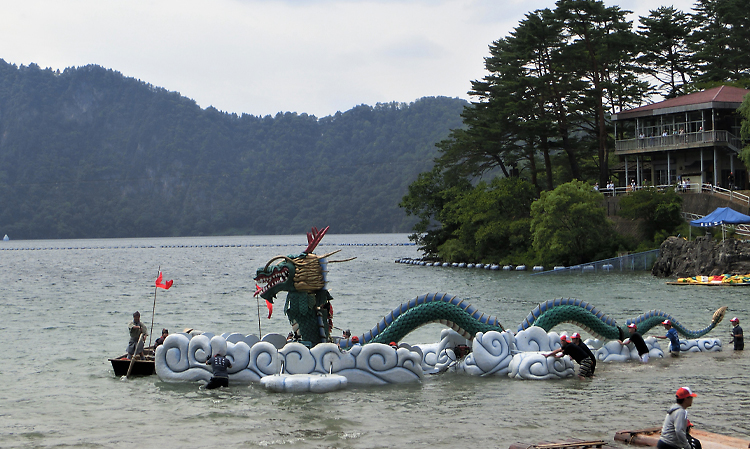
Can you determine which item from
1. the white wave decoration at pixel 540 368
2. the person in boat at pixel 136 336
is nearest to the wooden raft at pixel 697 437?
the white wave decoration at pixel 540 368

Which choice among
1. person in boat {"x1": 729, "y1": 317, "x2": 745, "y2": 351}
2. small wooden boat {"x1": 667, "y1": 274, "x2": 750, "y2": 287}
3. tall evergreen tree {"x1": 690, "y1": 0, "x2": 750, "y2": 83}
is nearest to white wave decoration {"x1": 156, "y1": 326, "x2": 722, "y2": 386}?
person in boat {"x1": 729, "y1": 317, "x2": 745, "y2": 351}

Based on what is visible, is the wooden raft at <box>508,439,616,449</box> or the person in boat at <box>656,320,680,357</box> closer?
the wooden raft at <box>508,439,616,449</box>

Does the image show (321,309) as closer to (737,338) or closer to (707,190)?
(737,338)

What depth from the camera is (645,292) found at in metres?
38.2

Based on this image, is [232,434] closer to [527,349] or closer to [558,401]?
[558,401]

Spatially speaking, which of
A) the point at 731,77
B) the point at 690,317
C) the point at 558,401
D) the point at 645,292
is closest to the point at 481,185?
the point at 731,77

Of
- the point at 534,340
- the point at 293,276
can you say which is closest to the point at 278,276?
the point at 293,276

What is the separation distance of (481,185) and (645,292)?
2819 cm

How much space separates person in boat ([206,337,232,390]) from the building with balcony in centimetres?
4393

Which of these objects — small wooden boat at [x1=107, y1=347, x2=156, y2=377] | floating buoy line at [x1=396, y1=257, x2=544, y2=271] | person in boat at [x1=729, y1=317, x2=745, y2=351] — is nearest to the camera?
small wooden boat at [x1=107, y1=347, x2=156, y2=377]

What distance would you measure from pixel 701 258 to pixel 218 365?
34780 mm

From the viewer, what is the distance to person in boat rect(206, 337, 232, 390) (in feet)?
53.6

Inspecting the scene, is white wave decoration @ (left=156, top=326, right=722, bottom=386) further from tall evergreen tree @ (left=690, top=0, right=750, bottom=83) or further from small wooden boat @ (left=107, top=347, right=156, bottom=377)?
tall evergreen tree @ (left=690, top=0, right=750, bottom=83)

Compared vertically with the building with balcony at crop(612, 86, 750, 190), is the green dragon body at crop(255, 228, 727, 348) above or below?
below
